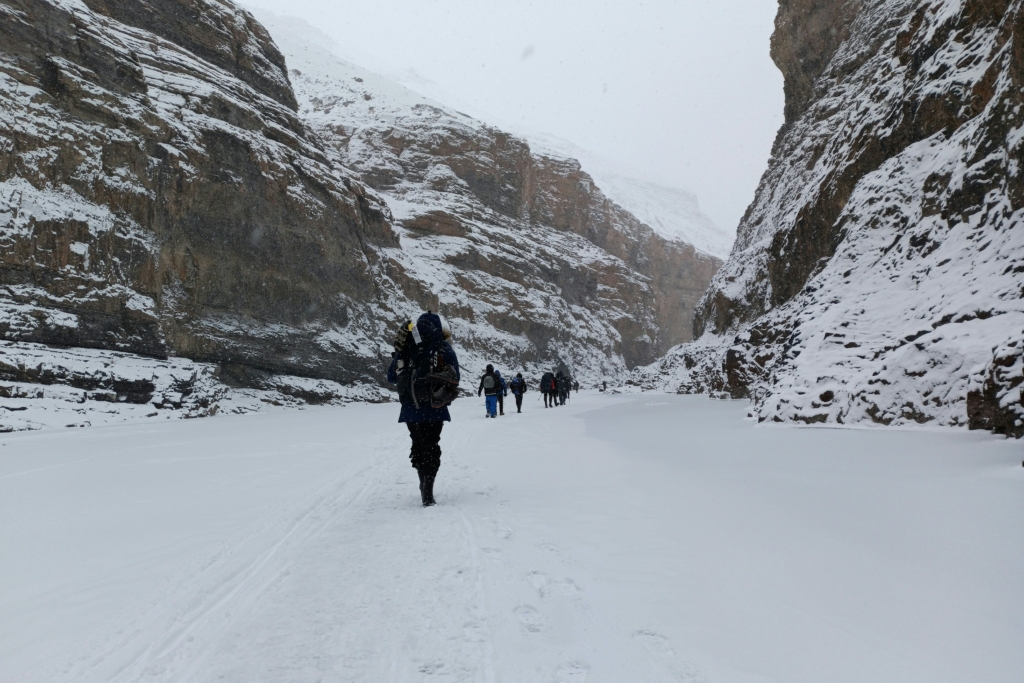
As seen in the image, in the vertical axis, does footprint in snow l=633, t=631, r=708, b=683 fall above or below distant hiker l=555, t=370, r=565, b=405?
below

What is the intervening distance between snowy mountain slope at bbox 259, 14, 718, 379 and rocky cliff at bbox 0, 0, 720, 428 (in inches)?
21.8

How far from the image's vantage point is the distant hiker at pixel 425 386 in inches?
205

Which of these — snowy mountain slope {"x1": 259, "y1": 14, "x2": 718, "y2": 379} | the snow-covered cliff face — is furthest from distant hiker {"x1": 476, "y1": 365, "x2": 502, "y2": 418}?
snowy mountain slope {"x1": 259, "y1": 14, "x2": 718, "y2": 379}

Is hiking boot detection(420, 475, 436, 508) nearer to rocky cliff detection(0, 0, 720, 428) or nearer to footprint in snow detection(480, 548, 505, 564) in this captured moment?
footprint in snow detection(480, 548, 505, 564)

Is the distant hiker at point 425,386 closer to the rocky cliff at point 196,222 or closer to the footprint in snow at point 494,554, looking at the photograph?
the footprint in snow at point 494,554

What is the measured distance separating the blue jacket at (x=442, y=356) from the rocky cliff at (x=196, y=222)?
17.0 m

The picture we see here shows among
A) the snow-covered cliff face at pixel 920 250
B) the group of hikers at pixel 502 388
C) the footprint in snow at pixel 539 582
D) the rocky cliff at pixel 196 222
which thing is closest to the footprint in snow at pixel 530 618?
the footprint in snow at pixel 539 582

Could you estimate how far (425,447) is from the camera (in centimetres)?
530

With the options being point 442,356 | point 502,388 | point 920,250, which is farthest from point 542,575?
point 502,388

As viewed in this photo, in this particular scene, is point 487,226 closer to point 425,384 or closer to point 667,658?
point 425,384

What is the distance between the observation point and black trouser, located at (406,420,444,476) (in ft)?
17.1

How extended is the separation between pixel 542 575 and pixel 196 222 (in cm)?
2774

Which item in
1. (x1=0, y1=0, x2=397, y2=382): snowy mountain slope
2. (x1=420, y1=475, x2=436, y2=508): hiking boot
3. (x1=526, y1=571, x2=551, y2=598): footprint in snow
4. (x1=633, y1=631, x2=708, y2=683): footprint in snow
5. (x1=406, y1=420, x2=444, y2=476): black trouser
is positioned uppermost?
(x1=0, y1=0, x2=397, y2=382): snowy mountain slope

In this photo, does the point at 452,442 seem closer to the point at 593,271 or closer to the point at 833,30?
the point at 833,30
